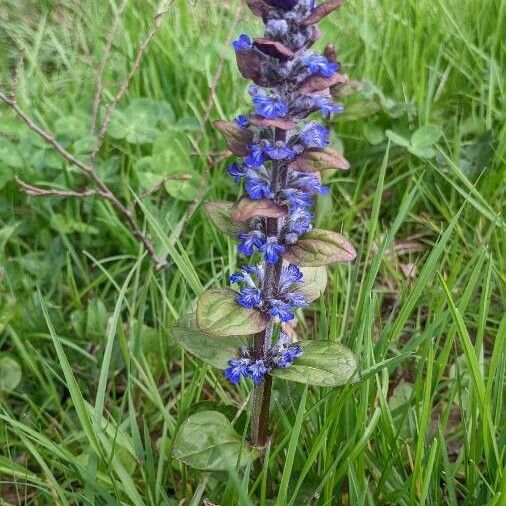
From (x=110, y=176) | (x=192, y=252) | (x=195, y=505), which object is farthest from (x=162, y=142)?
(x=195, y=505)

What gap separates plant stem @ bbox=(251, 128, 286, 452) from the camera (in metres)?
1.48

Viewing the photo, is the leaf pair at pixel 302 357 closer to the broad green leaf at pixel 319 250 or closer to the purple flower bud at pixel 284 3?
the broad green leaf at pixel 319 250

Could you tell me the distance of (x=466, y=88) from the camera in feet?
9.67

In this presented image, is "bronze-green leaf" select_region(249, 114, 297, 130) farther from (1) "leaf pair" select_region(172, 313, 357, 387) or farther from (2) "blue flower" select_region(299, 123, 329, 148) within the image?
(1) "leaf pair" select_region(172, 313, 357, 387)

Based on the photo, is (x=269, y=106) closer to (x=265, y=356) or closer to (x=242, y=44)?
(x=242, y=44)

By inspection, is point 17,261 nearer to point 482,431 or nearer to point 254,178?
point 254,178

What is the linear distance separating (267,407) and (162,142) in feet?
4.33

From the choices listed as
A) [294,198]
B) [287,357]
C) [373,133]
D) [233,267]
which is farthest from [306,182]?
[373,133]

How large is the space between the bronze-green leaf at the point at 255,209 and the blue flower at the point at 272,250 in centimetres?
9

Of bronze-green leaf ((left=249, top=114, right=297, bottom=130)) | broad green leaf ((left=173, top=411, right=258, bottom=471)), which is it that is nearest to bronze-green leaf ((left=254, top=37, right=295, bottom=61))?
bronze-green leaf ((left=249, top=114, right=297, bottom=130))

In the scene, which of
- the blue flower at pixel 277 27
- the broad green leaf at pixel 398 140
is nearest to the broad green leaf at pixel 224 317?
the blue flower at pixel 277 27

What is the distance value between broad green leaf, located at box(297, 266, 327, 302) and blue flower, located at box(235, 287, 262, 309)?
0.15 metres

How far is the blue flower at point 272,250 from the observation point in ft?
4.70

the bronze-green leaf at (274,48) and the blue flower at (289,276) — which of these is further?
the blue flower at (289,276)
